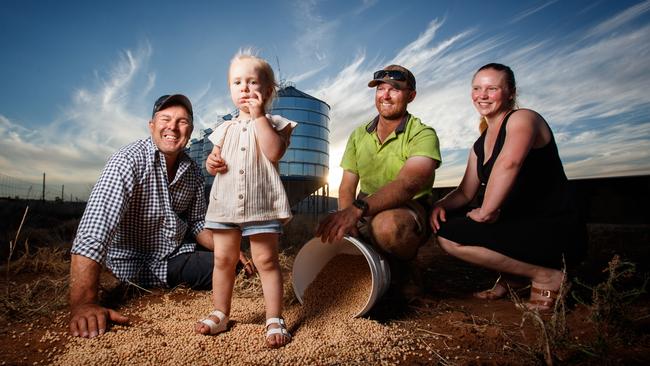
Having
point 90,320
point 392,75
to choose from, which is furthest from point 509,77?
point 90,320

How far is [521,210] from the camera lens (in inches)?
113

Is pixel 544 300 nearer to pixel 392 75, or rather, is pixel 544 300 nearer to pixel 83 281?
pixel 392 75

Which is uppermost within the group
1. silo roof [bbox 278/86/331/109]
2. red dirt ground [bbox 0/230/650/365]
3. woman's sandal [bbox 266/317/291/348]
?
silo roof [bbox 278/86/331/109]

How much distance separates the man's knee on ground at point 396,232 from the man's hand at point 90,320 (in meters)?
1.70

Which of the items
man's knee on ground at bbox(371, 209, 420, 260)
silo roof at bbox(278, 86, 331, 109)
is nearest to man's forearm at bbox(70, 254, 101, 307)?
man's knee on ground at bbox(371, 209, 420, 260)

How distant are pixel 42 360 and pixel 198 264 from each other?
1.34 metres

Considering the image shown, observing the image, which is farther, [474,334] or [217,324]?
[474,334]

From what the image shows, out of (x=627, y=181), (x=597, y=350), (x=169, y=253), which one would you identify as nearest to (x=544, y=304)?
(x=597, y=350)

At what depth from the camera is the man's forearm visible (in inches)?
90.9

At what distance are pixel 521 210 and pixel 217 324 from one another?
222 centimetres

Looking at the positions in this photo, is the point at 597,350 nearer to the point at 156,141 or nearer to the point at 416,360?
the point at 416,360

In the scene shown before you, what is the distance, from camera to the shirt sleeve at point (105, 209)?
94.6 inches

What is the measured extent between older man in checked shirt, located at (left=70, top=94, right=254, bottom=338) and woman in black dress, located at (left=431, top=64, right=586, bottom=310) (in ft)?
6.51

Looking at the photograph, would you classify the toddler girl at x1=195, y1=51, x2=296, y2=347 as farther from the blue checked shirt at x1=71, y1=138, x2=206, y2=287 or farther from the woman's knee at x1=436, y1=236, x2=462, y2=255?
the woman's knee at x1=436, y1=236, x2=462, y2=255
